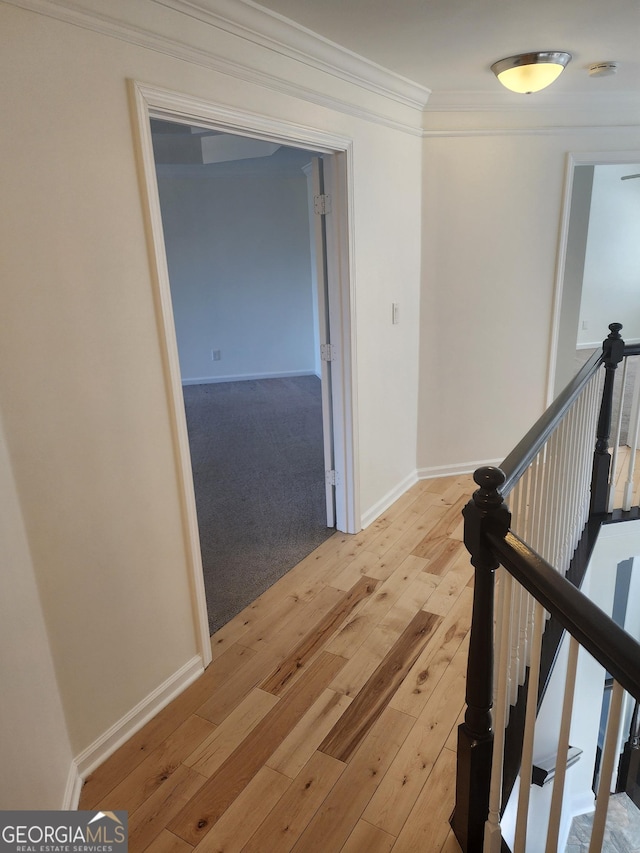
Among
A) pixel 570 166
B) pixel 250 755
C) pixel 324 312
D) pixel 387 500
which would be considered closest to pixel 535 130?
pixel 570 166

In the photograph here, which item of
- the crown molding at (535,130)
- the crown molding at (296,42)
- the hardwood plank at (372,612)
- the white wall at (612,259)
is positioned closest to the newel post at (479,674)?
the hardwood plank at (372,612)

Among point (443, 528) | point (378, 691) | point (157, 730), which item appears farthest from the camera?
point (443, 528)

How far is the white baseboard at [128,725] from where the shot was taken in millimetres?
1875

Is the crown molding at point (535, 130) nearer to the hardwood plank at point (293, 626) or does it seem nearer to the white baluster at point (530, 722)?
the hardwood plank at point (293, 626)

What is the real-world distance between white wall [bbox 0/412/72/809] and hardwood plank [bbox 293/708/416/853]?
0.75 m

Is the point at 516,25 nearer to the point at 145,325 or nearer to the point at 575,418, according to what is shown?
the point at 575,418

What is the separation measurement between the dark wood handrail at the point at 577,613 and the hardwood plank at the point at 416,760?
3.42 ft

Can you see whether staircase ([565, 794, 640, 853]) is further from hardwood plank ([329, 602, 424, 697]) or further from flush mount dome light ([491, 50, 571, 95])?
flush mount dome light ([491, 50, 571, 95])

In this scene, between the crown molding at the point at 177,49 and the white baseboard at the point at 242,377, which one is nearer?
the crown molding at the point at 177,49

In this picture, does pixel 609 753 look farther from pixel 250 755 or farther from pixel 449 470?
pixel 449 470

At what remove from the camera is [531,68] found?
2.79 meters

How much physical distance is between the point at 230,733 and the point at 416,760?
26.1 inches

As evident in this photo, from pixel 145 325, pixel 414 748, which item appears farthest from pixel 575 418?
pixel 145 325

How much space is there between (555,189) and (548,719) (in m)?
3.21
